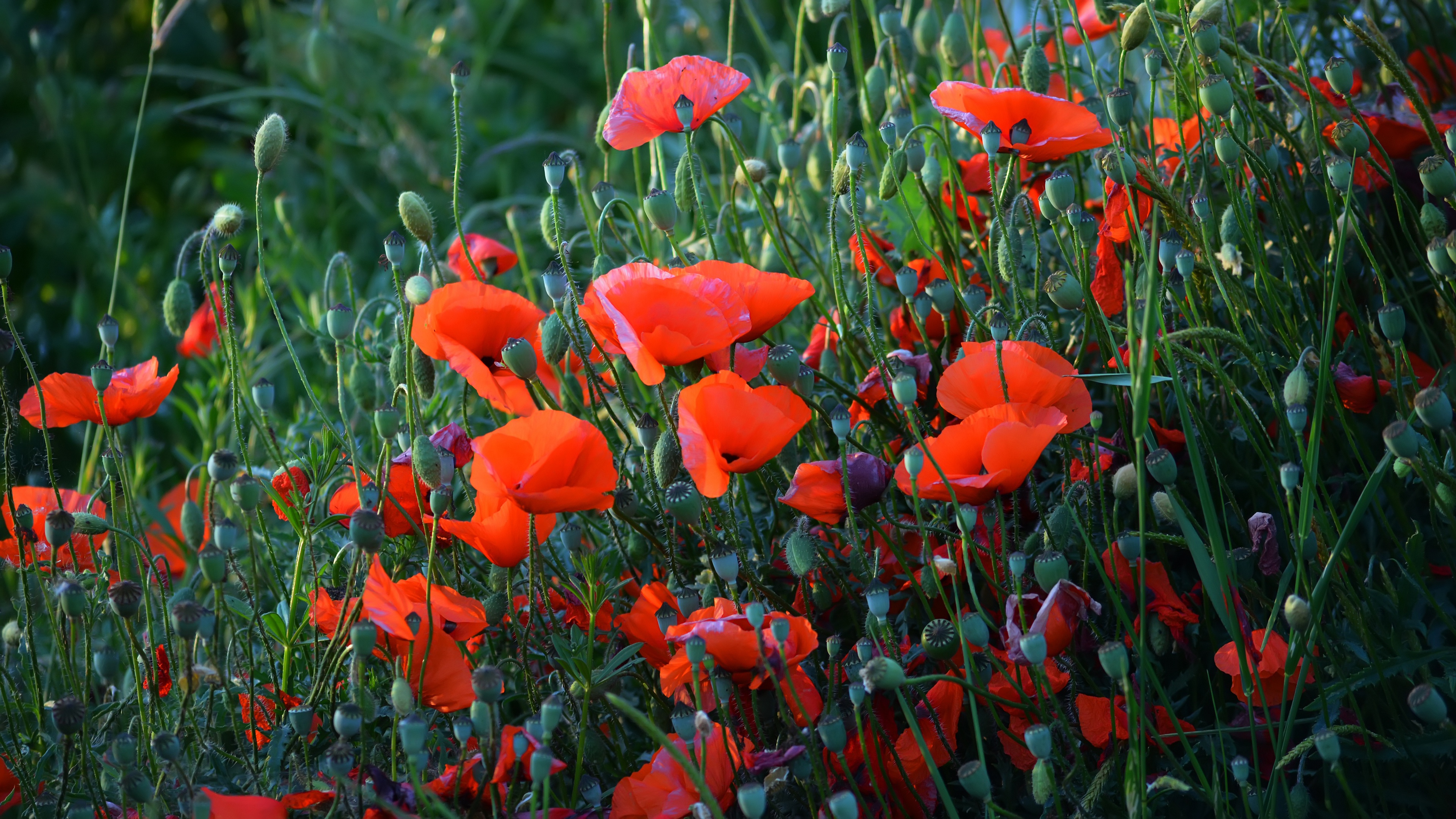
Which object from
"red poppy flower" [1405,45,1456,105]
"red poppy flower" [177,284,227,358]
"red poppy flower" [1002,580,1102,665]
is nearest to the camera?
"red poppy flower" [1002,580,1102,665]

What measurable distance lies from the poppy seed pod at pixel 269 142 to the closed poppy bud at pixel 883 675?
2.12 feet

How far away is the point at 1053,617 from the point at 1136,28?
0.49 m

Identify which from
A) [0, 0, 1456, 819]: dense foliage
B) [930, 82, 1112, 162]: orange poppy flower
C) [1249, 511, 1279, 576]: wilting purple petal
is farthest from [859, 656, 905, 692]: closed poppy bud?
[930, 82, 1112, 162]: orange poppy flower

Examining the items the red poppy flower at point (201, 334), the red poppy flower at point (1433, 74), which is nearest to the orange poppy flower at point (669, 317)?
the red poppy flower at point (201, 334)

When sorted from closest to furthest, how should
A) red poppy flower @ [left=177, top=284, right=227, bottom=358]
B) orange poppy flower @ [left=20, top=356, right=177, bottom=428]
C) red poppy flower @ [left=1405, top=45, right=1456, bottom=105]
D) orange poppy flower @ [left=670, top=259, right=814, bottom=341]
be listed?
orange poppy flower @ [left=670, top=259, right=814, bottom=341] < orange poppy flower @ [left=20, top=356, right=177, bottom=428] < red poppy flower @ [left=1405, top=45, right=1456, bottom=105] < red poppy flower @ [left=177, top=284, right=227, bottom=358]

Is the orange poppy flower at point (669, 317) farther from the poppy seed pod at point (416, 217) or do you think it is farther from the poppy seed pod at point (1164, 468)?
the poppy seed pod at point (1164, 468)

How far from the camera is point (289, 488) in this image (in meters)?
1.06

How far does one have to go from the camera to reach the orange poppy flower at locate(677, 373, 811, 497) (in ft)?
2.78

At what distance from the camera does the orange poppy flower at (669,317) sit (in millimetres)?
883

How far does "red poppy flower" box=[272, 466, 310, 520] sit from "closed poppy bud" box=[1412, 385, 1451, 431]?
835 mm

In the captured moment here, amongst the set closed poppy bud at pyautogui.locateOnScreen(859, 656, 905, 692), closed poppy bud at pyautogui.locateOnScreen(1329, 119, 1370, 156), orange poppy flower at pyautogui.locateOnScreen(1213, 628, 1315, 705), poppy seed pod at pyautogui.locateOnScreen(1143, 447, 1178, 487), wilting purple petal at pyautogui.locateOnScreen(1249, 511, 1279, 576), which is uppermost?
closed poppy bud at pyautogui.locateOnScreen(1329, 119, 1370, 156)

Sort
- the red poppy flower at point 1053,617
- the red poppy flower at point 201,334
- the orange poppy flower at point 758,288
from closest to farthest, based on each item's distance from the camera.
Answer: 1. the red poppy flower at point 1053,617
2. the orange poppy flower at point 758,288
3. the red poppy flower at point 201,334

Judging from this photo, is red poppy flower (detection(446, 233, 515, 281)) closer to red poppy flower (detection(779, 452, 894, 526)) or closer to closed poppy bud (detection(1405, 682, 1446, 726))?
red poppy flower (detection(779, 452, 894, 526))

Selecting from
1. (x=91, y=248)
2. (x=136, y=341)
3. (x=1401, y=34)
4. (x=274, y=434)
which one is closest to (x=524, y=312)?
(x=274, y=434)
